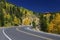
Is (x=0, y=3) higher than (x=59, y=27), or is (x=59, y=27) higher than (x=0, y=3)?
(x=0, y=3)

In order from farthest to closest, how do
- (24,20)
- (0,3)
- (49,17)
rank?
(24,20) < (0,3) < (49,17)

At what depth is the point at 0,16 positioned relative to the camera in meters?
140

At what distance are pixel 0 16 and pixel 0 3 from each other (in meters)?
43.3

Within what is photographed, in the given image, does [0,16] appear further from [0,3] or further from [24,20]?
[24,20]

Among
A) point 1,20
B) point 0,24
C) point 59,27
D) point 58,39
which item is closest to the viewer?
point 58,39

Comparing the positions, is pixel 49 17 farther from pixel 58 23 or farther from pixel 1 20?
pixel 58 23

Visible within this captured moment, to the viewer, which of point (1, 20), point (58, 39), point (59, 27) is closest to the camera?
point (58, 39)

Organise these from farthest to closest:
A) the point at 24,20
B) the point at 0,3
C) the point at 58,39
A: the point at 24,20
the point at 0,3
the point at 58,39

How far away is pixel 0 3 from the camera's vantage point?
597 ft

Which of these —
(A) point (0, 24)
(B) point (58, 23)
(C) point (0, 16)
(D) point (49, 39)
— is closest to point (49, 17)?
(C) point (0, 16)

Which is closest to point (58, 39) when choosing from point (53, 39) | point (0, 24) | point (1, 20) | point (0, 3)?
point (53, 39)

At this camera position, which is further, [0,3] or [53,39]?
[0,3]

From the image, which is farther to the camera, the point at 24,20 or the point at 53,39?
the point at 24,20

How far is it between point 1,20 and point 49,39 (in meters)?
117
